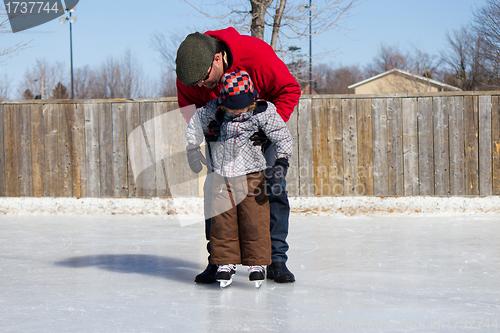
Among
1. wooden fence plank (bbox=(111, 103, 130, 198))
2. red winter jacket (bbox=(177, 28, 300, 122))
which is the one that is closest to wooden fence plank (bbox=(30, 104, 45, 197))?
wooden fence plank (bbox=(111, 103, 130, 198))

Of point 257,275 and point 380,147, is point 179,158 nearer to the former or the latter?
point 380,147

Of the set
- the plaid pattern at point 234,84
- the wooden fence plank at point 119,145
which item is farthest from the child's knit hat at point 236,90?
the wooden fence plank at point 119,145

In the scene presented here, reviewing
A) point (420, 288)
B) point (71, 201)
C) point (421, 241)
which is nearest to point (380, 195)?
point (421, 241)

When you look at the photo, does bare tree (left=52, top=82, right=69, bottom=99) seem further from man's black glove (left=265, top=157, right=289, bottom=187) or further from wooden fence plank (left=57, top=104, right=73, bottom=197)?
man's black glove (left=265, top=157, right=289, bottom=187)

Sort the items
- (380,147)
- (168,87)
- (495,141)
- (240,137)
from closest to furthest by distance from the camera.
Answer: (240,137) < (495,141) < (380,147) < (168,87)

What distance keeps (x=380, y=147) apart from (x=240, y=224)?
3.55 meters

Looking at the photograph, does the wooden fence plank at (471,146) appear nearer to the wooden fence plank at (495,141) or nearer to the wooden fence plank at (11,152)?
the wooden fence plank at (495,141)

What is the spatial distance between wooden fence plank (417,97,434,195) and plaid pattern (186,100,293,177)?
11.7 ft

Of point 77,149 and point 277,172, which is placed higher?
point 77,149

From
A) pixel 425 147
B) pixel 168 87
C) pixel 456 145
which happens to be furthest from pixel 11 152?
pixel 168 87

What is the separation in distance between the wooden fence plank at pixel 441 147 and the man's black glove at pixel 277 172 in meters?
3.70

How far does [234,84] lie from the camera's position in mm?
2113

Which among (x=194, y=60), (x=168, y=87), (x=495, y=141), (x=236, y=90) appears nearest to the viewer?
(x=194, y=60)

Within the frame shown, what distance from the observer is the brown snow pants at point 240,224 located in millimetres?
2252
